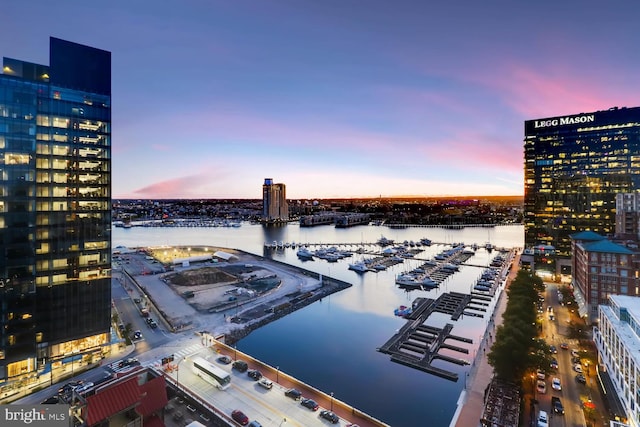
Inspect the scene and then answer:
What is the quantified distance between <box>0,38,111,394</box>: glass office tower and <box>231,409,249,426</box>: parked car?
15.3 metres

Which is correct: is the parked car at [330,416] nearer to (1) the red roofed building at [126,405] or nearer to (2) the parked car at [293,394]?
(2) the parked car at [293,394]

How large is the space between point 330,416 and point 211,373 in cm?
923

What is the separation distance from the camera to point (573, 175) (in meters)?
65.1

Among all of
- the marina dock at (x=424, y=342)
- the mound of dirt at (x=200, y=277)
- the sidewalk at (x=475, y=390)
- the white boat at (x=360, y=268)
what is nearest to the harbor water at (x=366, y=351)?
the marina dock at (x=424, y=342)

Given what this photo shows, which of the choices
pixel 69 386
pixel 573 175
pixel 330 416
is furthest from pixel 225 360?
pixel 573 175

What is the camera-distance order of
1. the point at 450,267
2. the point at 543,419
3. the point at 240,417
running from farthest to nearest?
the point at 450,267 < the point at 543,419 < the point at 240,417

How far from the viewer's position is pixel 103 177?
27953mm

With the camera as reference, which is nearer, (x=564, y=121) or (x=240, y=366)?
(x=240, y=366)

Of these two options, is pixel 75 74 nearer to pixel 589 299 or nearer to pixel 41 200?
pixel 41 200

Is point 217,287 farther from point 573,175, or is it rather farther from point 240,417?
point 573,175

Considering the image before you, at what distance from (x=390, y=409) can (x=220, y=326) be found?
1981cm

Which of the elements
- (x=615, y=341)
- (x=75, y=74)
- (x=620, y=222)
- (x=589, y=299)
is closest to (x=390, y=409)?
(x=615, y=341)

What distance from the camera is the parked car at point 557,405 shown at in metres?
21.0

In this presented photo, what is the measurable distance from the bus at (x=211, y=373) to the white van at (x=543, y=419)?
19628 millimetres
